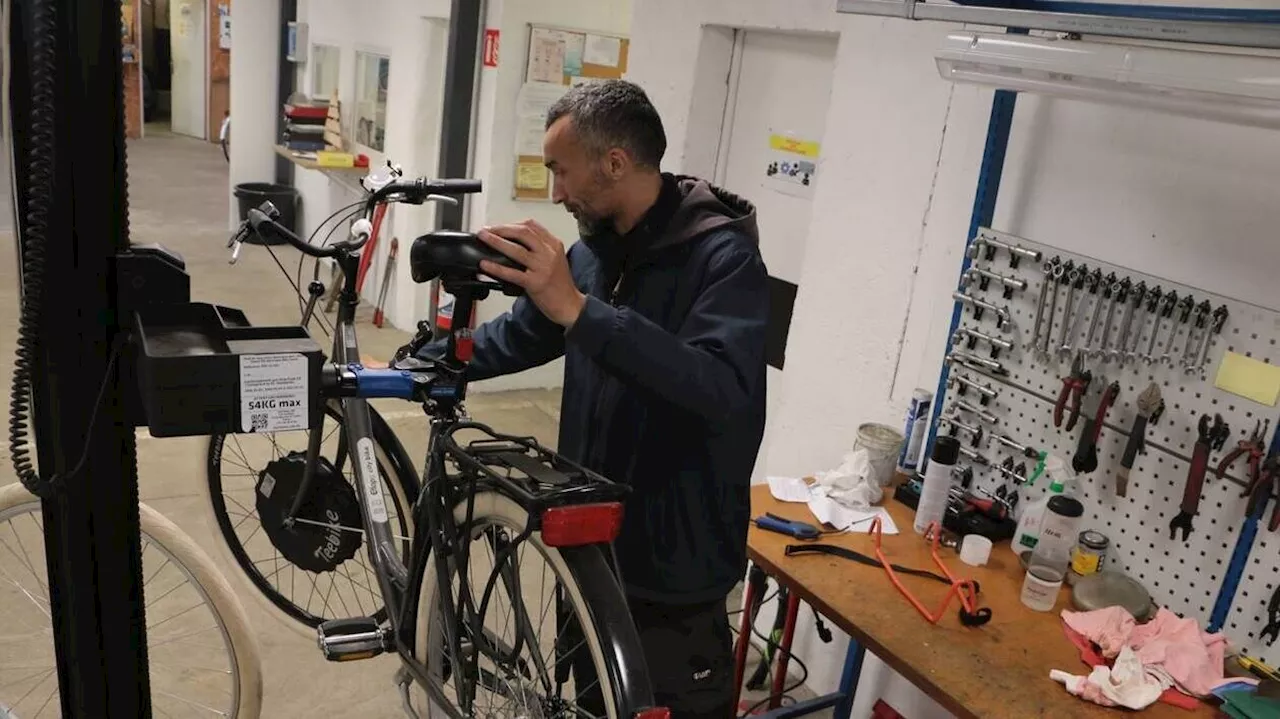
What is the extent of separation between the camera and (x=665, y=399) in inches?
54.4

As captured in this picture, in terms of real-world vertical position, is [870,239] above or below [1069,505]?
above

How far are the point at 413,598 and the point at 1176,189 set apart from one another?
1614 mm

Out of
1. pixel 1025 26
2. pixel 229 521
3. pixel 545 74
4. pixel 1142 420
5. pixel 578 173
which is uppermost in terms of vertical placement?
pixel 1025 26

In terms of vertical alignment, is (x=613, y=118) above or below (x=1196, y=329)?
above

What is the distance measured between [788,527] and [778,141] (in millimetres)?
1413

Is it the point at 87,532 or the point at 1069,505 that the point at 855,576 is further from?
the point at 87,532

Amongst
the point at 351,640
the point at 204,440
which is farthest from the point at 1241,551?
the point at 204,440

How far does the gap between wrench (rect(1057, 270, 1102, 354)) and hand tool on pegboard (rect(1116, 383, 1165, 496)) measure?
170 mm

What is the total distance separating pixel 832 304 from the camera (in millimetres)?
2561

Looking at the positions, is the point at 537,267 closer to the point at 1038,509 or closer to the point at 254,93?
the point at 1038,509

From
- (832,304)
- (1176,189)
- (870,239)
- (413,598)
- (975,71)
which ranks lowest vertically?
(413,598)

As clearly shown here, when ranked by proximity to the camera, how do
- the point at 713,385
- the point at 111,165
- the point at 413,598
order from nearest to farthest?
the point at 111,165
the point at 713,385
the point at 413,598

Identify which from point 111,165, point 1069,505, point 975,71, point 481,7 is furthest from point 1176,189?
point 481,7

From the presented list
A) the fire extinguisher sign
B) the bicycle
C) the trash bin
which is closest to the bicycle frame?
the bicycle
